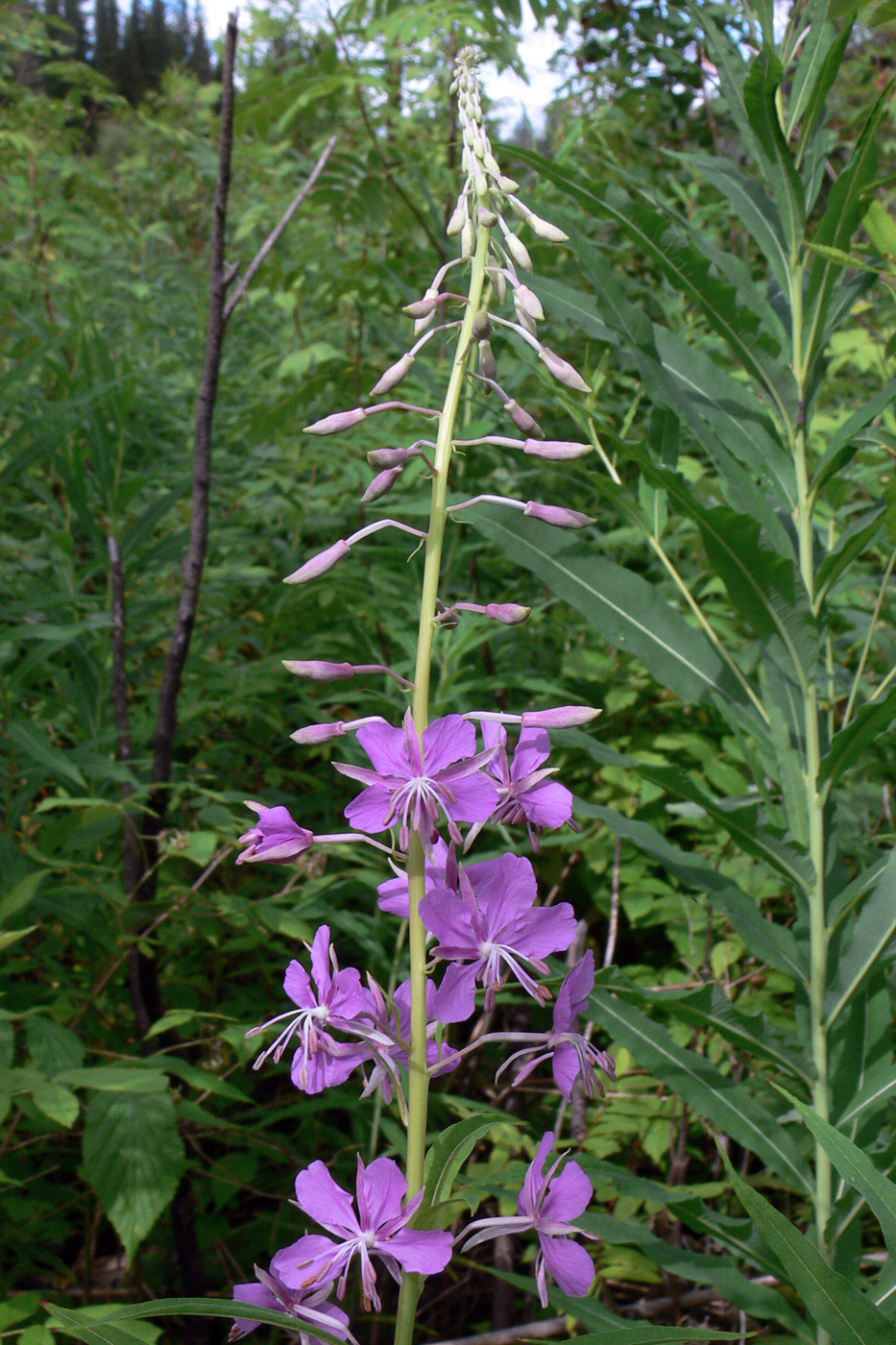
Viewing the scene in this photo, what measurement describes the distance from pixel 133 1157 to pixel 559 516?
121cm

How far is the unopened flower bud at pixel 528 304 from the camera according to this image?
113 cm

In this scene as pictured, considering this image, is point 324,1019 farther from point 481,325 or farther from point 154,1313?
point 481,325

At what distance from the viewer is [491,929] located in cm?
101

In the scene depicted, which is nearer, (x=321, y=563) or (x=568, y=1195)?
(x=568, y=1195)

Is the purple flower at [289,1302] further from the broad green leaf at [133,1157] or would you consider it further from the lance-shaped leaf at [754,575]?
the lance-shaped leaf at [754,575]

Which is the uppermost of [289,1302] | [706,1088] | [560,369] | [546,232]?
[546,232]

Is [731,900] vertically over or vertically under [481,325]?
under

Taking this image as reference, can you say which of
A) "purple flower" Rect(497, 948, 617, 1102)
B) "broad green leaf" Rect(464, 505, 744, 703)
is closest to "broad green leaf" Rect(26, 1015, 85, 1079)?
"purple flower" Rect(497, 948, 617, 1102)

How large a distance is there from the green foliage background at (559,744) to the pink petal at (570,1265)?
0.35 feet

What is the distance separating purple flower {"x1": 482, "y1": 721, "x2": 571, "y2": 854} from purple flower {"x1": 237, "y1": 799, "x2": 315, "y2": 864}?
0.22m

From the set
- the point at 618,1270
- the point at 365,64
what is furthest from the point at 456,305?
the point at 365,64

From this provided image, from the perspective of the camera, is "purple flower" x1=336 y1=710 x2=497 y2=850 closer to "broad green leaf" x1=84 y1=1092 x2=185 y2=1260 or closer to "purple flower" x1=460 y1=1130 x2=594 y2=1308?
"purple flower" x1=460 y1=1130 x2=594 y2=1308

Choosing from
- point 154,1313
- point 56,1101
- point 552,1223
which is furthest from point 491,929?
point 56,1101

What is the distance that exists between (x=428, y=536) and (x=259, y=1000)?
1.68 metres
